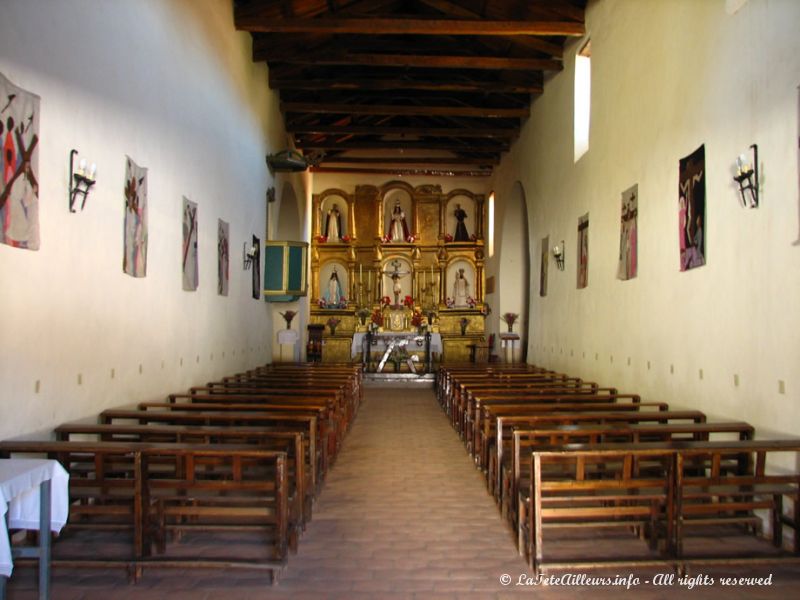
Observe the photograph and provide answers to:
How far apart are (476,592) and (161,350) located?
4.82 m

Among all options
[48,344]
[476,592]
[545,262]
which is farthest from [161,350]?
[545,262]

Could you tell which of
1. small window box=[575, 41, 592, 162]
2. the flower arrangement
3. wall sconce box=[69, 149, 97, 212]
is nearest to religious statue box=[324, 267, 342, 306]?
the flower arrangement

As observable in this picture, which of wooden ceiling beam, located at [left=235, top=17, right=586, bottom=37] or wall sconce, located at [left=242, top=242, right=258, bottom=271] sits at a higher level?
wooden ceiling beam, located at [left=235, top=17, right=586, bottom=37]

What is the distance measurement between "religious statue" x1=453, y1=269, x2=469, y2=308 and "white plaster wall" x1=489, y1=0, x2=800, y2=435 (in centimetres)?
849

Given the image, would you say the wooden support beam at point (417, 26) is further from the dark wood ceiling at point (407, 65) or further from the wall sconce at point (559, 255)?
the wall sconce at point (559, 255)

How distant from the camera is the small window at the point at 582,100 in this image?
10.3 m

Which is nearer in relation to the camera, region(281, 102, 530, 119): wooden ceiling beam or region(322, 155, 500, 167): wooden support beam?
region(281, 102, 530, 119): wooden ceiling beam

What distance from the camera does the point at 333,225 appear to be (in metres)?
19.8

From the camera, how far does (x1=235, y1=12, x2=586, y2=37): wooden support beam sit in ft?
32.4

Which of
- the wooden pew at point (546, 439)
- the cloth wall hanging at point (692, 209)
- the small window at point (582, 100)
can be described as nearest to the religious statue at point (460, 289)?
the small window at point (582, 100)

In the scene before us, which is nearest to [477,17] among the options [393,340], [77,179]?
[77,179]

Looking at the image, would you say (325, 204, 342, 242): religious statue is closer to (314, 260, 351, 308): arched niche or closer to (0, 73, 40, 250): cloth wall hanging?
(314, 260, 351, 308): arched niche

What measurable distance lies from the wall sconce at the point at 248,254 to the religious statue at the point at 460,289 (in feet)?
29.3

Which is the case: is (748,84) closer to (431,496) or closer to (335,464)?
(431,496)
